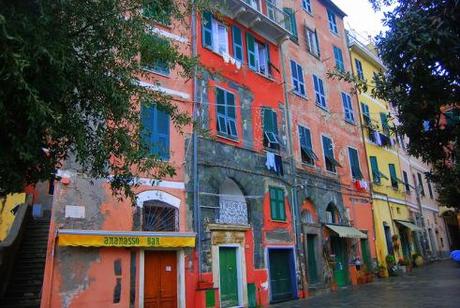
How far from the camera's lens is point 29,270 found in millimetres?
11250

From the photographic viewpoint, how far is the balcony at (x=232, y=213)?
13.8 metres

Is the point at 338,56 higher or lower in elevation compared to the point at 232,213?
higher

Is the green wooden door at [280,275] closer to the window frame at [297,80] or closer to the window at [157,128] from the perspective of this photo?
the window at [157,128]

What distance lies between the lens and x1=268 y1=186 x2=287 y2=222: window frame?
1552 cm

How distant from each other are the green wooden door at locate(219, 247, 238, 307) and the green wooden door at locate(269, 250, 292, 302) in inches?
77.6

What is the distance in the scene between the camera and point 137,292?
1083 cm

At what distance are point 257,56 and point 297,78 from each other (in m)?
2.89

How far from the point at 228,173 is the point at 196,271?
3.55 m

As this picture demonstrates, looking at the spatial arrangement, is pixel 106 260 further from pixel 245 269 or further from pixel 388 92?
pixel 388 92

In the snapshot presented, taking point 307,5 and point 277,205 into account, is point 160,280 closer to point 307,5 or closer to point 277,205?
point 277,205

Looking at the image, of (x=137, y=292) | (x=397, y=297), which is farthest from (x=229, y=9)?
(x=397, y=297)

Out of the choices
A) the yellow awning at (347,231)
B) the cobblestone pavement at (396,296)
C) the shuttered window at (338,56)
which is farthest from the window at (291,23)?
the cobblestone pavement at (396,296)

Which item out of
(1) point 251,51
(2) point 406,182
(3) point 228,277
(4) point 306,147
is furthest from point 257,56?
(2) point 406,182

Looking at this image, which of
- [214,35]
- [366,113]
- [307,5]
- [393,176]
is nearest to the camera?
[214,35]
